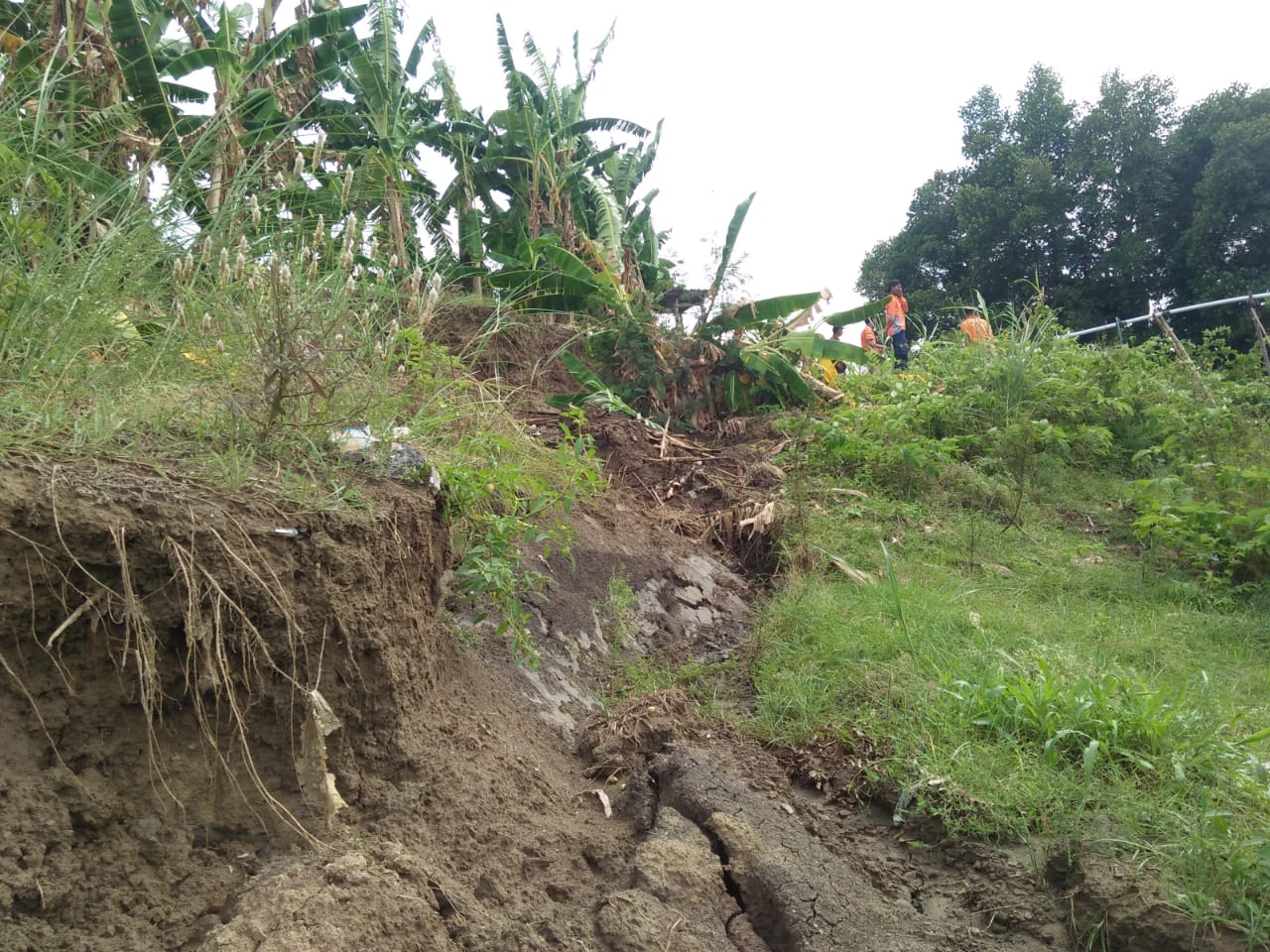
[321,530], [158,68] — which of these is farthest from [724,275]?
[321,530]

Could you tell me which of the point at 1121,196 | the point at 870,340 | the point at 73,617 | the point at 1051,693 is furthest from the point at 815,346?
the point at 1121,196

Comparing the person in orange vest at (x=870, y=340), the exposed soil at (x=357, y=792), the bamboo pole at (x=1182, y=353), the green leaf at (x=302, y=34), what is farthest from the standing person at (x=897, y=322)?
the exposed soil at (x=357, y=792)

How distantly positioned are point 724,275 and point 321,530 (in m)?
7.68

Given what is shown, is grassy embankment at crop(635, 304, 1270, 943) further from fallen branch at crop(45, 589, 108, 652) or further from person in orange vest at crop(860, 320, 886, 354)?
fallen branch at crop(45, 589, 108, 652)

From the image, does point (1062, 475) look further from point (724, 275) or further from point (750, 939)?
point (750, 939)

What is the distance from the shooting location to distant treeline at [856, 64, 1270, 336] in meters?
21.6

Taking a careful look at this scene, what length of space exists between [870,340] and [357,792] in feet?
31.2

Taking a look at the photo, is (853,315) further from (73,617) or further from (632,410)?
(73,617)

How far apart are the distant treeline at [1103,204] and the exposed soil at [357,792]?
22291mm

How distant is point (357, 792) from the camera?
8.87 ft

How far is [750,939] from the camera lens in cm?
279

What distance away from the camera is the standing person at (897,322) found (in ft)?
36.5

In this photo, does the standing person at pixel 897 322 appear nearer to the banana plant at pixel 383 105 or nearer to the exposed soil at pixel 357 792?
the banana plant at pixel 383 105

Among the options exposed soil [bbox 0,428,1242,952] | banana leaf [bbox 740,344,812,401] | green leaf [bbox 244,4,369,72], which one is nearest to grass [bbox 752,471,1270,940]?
exposed soil [bbox 0,428,1242,952]
